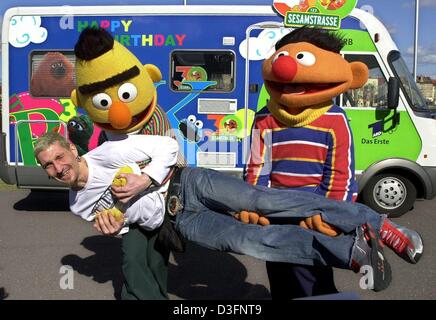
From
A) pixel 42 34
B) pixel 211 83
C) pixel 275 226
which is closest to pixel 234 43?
pixel 211 83

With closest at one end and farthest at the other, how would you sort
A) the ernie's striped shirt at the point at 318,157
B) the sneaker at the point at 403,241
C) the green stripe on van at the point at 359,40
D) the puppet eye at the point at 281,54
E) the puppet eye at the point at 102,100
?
the sneaker at the point at 403,241 → the ernie's striped shirt at the point at 318,157 → the puppet eye at the point at 281,54 → the puppet eye at the point at 102,100 → the green stripe on van at the point at 359,40

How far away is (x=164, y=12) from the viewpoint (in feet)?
19.8

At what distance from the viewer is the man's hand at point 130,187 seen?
2.53 m

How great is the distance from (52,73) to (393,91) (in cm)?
437

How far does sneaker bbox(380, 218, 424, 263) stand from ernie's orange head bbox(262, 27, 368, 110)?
31.6 inches

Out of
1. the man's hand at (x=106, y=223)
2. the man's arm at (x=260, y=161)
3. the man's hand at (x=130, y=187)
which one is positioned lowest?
the man's hand at (x=106, y=223)

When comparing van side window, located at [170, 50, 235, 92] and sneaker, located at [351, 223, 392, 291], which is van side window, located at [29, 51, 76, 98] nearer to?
van side window, located at [170, 50, 235, 92]

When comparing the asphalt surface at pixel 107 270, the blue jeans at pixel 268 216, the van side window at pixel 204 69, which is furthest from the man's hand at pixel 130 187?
the van side window at pixel 204 69

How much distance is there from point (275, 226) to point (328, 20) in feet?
11.5

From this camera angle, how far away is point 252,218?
2416mm

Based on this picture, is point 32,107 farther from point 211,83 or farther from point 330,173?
point 330,173

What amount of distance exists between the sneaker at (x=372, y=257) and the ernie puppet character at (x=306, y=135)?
44cm

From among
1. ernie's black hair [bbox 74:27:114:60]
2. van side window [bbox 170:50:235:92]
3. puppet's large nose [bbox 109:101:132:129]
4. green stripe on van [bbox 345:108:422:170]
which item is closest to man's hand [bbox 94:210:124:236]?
puppet's large nose [bbox 109:101:132:129]

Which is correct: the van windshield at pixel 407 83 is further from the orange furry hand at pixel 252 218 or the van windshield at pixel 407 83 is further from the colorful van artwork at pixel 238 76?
the orange furry hand at pixel 252 218
